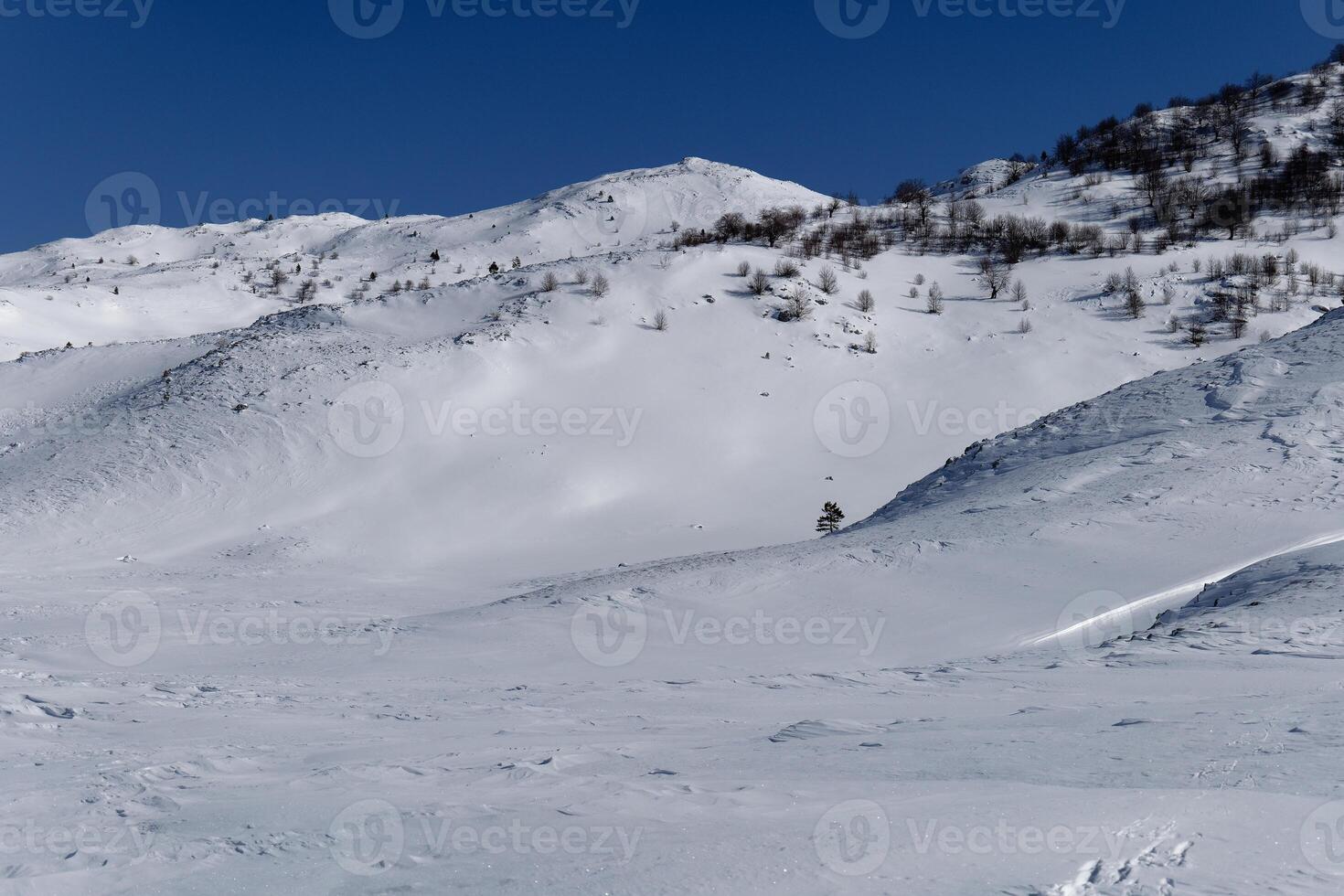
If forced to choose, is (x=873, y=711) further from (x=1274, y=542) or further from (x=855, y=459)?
(x=855, y=459)

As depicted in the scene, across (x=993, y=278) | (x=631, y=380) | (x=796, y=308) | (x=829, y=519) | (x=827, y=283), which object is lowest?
(x=829, y=519)

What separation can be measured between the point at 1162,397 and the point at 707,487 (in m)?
7.81

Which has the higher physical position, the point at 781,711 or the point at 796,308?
the point at 796,308

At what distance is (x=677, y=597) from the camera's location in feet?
27.6

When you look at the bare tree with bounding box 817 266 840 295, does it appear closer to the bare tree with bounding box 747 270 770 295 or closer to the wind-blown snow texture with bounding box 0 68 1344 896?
the wind-blown snow texture with bounding box 0 68 1344 896

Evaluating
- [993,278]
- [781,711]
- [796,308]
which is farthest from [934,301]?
[781,711]

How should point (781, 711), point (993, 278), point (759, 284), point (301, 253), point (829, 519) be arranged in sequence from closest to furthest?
point (781, 711) → point (829, 519) → point (759, 284) → point (993, 278) → point (301, 253)

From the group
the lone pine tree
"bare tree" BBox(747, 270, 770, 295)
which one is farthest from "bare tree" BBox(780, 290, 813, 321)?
the lone pine tree

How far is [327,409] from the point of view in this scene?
1812 centimetres

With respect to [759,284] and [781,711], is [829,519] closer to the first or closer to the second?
[781,711]

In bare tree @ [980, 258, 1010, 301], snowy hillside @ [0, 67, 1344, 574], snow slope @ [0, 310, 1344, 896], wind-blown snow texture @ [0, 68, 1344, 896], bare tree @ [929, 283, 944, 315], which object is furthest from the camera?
bare tree @ [980, 258, 1010, 301]

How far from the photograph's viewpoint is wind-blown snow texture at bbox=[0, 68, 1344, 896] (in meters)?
3.02

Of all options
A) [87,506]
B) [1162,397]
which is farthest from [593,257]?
[1162,397]

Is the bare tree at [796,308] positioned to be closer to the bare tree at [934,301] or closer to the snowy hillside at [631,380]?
the snowy hillside at [631,380]
